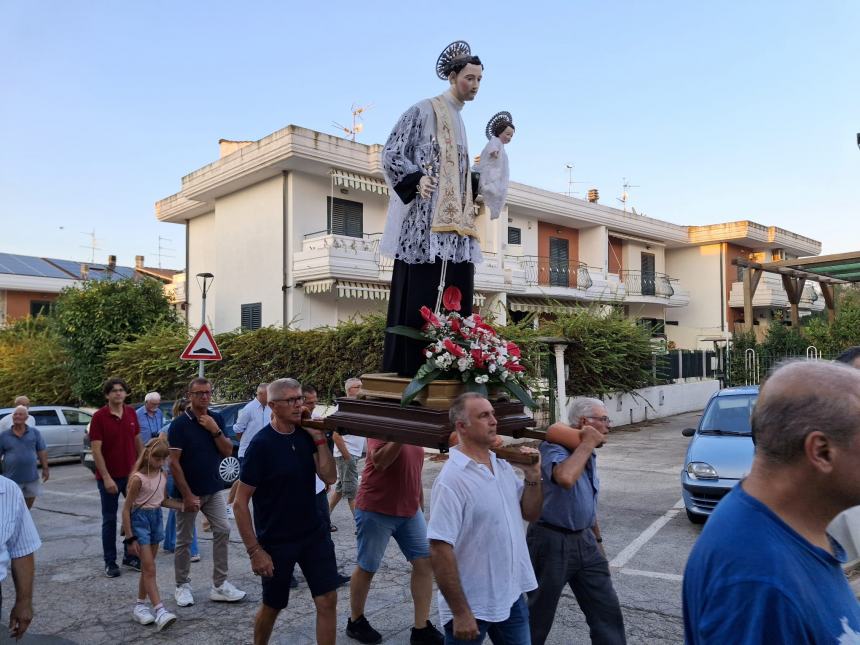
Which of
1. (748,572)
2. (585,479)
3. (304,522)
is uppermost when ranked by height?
(748,572)

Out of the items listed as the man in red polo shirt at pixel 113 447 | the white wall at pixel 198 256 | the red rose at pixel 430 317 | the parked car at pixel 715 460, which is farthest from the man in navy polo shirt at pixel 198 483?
the white wall at pixel 198 256

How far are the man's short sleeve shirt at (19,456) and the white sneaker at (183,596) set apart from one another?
3575 mm

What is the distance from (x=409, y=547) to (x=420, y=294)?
2.00 metres

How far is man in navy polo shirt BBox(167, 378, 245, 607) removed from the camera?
5.65 m

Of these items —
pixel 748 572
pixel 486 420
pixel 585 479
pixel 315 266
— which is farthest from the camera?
pixel 315 266

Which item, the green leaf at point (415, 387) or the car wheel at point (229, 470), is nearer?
the green leaf at point (415, 387)

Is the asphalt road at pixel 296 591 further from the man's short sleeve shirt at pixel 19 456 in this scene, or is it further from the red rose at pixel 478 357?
the red rose at pixel 478 357

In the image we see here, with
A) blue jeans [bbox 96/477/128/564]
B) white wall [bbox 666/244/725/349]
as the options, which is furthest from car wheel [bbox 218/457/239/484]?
white wall [bbox 666/244/725/349]

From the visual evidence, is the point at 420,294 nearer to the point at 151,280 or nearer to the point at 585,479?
the point at 585,479

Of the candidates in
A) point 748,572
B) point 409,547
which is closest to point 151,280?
point 409,547

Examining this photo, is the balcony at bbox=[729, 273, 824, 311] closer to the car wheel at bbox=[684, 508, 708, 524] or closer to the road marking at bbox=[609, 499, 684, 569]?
the road marking at bbox=[609, 499, 684, 569]

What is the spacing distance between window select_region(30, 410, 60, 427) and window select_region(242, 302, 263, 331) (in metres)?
6.22

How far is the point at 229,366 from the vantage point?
17.5m

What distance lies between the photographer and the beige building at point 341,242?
19234 mm
